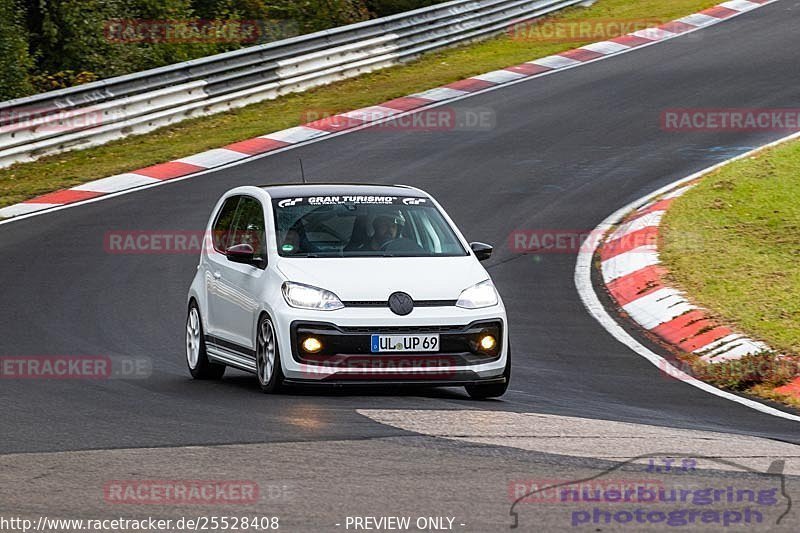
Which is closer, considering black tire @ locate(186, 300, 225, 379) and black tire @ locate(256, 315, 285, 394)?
black tire @ locate(256, 315, 285, 394)

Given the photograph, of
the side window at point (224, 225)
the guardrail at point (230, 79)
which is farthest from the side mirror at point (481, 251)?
the guardrail at point (230, 79)

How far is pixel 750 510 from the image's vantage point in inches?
245

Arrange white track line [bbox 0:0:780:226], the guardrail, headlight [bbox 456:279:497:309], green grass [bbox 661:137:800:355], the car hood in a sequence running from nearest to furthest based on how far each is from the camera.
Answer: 1. the car hood
2. headlight [bbox 456:279:497:309]
3. green grass [bbox 661:137:800:355]
4. white track line [bbox 0:0:780:226]
5. the guardrail

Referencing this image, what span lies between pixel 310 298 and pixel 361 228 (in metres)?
0.98

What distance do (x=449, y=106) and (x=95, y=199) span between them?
281 inches

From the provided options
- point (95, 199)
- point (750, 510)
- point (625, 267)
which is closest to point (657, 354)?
point (625, 267)

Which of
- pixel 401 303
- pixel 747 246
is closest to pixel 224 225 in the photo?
pixel 401 303

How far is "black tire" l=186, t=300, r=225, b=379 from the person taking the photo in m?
10.9

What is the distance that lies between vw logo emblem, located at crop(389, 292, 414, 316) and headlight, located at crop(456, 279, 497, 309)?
362 mm

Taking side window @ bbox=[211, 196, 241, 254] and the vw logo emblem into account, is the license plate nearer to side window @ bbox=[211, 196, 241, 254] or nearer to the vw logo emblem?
the vw logo emblem

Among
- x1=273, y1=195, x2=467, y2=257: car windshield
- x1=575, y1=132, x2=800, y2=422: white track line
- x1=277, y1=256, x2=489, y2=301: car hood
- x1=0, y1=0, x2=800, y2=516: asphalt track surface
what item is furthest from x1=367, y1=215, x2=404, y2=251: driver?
x1=575, y1=132, x2=800, y2=422: white track line

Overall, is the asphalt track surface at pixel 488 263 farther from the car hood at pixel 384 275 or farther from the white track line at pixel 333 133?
the car hood at pixel 384 275

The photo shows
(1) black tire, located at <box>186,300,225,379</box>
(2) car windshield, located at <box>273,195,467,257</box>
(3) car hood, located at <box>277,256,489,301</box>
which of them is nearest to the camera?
(3) car hood, located at <box>277,256,489,301</box>

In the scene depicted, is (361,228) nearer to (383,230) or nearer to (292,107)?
(383,230)
